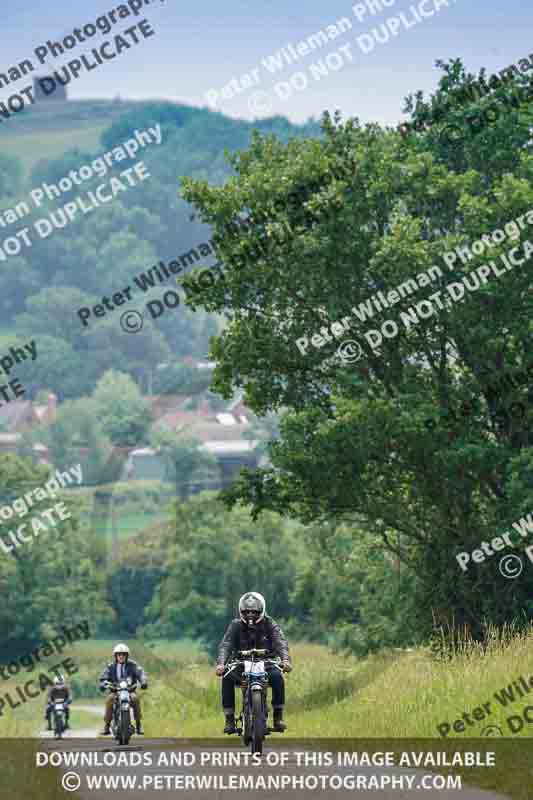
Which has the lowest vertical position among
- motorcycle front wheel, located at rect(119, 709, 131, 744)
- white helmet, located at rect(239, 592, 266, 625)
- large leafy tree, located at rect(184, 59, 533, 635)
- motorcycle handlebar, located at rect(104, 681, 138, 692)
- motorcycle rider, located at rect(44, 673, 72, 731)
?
motorcycle front wheel, located at rect(119, 709, 131, 744)

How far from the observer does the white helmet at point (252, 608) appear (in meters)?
14.0

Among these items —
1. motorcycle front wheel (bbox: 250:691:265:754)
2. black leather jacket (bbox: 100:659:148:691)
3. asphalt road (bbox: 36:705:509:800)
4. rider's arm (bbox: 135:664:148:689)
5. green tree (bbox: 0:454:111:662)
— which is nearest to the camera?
asphalt road (bbox: 36:705:509:800)

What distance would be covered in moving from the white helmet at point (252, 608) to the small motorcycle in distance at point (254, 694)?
28cm

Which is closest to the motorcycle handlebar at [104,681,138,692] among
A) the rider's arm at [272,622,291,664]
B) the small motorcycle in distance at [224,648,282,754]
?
the small motorcycle in distance at [224,648,282,754]

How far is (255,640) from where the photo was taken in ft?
47.1

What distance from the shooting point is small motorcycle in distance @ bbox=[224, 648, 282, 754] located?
13789 mm

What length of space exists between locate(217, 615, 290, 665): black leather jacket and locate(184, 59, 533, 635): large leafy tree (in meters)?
16.4

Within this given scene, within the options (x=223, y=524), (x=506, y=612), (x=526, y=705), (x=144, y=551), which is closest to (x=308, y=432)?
(x=506, y=612)

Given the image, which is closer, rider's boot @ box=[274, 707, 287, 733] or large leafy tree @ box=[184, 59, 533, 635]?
rider's boot @ box=[274, 707, 287, 733]

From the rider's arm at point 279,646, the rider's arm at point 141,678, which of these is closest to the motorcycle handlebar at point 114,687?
the rider's arm at point 141,678

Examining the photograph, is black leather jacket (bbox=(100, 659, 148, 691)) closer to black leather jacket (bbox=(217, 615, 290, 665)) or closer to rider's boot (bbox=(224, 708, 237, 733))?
rider's boot (bbox=(224, 708, 237, 733))

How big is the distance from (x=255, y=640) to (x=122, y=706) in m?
3.00

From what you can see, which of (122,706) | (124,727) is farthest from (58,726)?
(122,706)

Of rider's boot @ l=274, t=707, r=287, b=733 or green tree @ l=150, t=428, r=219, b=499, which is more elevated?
green tree @ l=150, t=428, r=219, b=499
